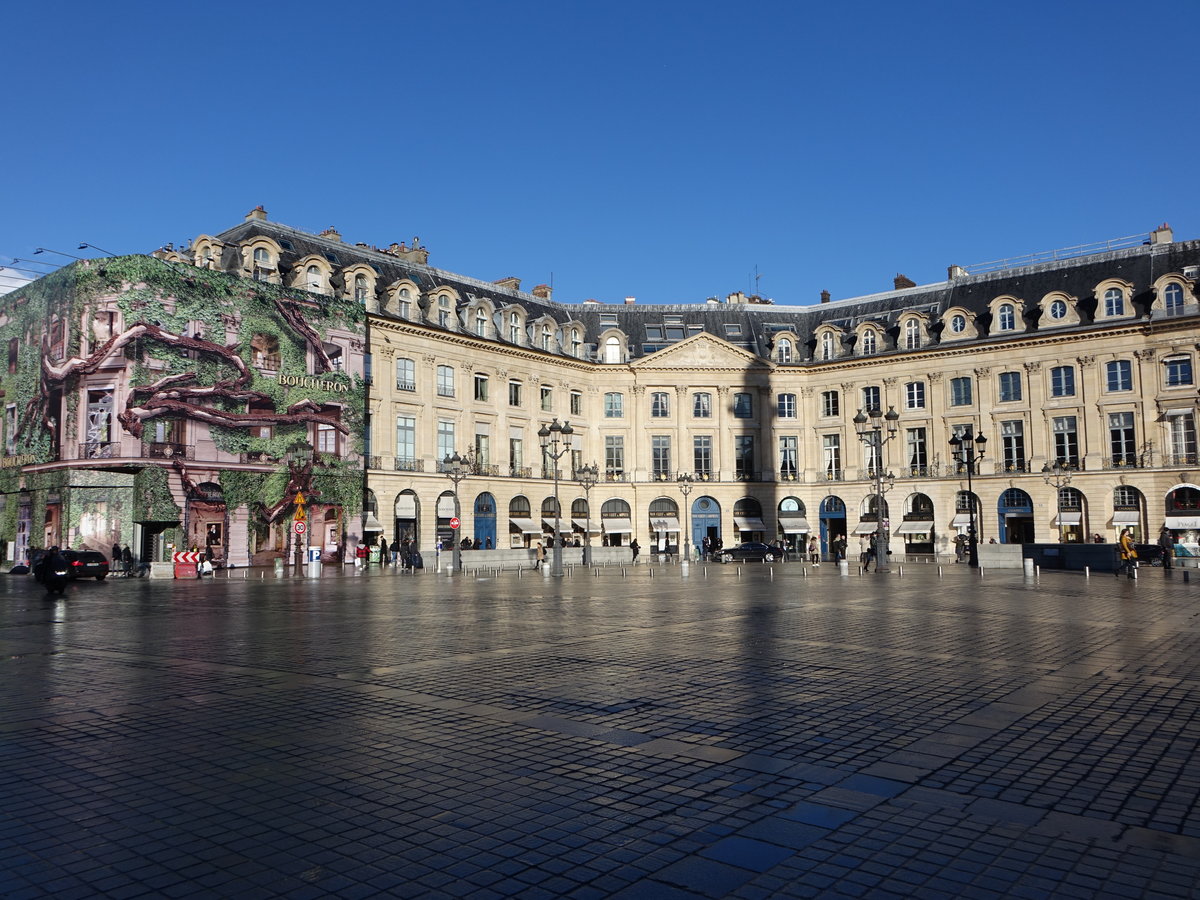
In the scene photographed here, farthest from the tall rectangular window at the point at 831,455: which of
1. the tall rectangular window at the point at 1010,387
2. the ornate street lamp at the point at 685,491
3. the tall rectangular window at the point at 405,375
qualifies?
the tall rectangular window at the point at 405,375

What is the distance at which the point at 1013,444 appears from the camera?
190 ft

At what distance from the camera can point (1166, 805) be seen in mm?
5812

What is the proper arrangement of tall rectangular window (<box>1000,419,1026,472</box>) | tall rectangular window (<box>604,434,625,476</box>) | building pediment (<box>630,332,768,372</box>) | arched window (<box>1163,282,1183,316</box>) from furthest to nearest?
building pediment (<box>630,332,768,372</box>) → tall rectangular window (<box>604,434,625,476</box>) → tall rectangular window (<box>1000,419,1026,472</box>) → arched window (<box>1163,282,1183,316</box>)

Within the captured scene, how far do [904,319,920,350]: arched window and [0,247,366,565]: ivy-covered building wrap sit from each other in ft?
114

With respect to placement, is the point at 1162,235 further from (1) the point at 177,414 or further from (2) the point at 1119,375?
(1) the point at 177,414

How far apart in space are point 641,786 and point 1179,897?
307cm

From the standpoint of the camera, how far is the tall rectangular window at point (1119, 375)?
54281 millimetres

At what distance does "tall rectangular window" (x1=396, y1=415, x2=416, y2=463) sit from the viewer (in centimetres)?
5144

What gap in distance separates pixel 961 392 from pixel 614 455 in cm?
2256

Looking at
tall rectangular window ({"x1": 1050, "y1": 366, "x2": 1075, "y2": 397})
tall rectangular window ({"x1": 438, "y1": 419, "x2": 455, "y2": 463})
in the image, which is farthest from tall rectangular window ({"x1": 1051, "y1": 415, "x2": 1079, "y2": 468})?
tall rectangular window ({"x1": 438, "y1": 419, "x2": 455, "y2": 463})

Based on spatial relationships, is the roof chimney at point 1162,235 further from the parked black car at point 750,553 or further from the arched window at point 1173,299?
the parked black car at point 750,553

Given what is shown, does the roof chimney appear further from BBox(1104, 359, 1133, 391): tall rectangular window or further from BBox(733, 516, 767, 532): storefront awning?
BBox(733, 516, 767, 532): storefront awning

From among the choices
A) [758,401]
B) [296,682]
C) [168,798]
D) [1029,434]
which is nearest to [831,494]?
[758,401]

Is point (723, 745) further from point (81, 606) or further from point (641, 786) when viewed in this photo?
point (81, 606)
